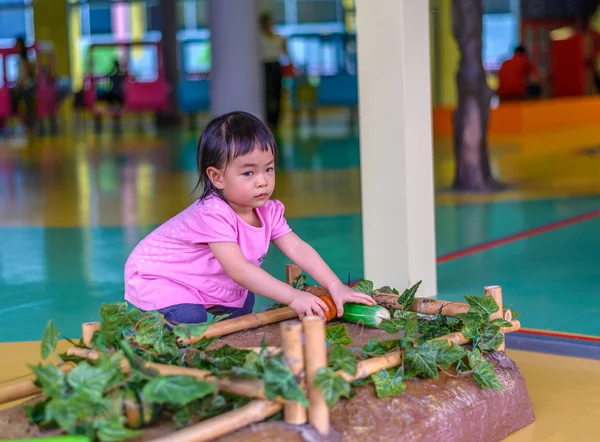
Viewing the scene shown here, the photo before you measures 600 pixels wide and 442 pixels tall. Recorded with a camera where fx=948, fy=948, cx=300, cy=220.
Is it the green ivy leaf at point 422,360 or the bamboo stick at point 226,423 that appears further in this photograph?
the green ivy leaf at point 422,360

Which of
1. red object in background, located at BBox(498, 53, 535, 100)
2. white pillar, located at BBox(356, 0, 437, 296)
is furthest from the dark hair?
red object in background, located at BBox(498, 53, 535, 100)

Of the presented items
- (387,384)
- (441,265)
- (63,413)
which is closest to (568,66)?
(441,265)

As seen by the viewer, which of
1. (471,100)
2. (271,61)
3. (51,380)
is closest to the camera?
(51,380)

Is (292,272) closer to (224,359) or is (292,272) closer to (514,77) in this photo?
(224,359)

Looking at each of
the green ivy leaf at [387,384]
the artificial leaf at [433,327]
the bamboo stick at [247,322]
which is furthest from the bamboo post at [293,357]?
the artificial leaf at [433,327]

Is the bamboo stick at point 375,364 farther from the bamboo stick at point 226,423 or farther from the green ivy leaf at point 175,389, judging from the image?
the green ivy leaf at point 175,389

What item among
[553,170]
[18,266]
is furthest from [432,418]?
[553,170]

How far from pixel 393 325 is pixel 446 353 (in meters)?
0.29

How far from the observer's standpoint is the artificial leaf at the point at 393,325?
103 inches

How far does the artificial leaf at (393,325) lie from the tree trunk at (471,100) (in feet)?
15.7

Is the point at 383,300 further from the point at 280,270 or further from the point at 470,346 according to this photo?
the point at 280,270

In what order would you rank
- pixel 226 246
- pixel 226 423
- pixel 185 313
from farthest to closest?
pixel 185 313 < pixel 226 246 < pixel 226 423

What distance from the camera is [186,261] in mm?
2898

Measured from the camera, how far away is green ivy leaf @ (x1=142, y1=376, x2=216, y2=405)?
197cm
